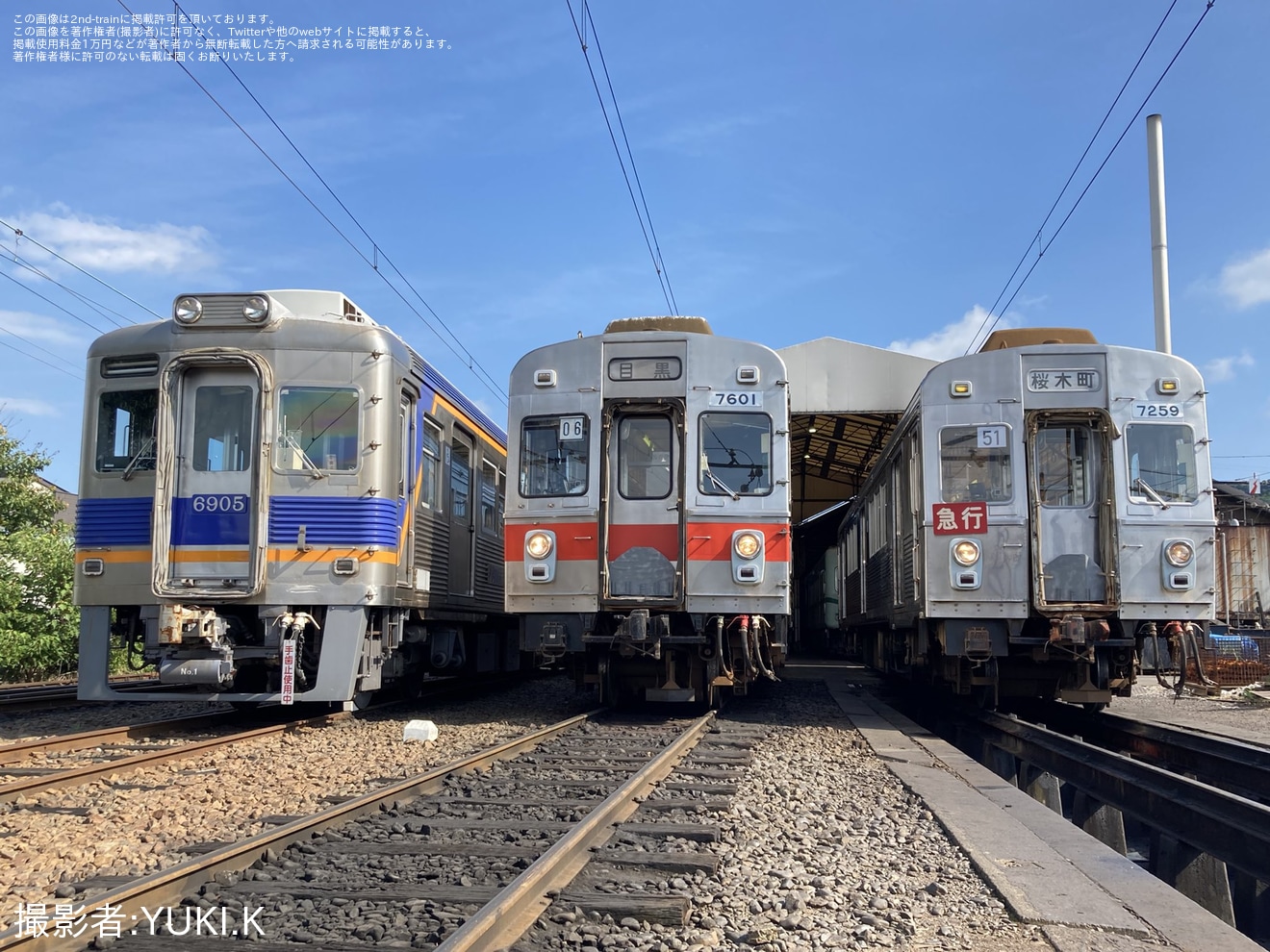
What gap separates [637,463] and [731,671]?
7.51 ft

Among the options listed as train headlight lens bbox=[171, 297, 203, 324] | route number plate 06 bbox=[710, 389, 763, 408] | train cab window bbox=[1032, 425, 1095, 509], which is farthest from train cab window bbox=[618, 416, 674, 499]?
train headlight lens bbox=[171, 297, 203, 324]

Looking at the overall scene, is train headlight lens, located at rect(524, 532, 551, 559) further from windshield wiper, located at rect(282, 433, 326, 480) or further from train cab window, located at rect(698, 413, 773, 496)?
windshield wiper, located at rect(282, 433, 326, 480)

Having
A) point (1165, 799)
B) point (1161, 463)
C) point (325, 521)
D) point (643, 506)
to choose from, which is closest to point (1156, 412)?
point (1161, 463)

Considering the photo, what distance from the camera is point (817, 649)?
31.0 m

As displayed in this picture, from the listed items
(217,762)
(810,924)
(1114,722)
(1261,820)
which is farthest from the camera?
(1114,722)

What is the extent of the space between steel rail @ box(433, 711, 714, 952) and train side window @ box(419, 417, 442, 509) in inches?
202

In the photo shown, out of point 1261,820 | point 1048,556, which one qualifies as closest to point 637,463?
point 1048,556

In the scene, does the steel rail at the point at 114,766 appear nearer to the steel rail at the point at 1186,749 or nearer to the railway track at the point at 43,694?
the railway track at the point at 43,694

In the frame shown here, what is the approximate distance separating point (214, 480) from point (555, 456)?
3155 millimetres

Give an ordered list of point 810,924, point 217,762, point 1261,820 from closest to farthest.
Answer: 1. point 810,924
2. point 1261,820
3. point 217,762

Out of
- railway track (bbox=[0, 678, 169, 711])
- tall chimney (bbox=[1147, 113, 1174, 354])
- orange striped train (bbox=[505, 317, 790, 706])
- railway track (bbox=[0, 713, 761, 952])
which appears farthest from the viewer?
tall chimney (bbox=[1147, 113, 1174, 354])

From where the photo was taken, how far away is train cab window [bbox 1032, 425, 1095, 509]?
9.60 meters

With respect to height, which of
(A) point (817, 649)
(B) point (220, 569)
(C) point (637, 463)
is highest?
(C) point (637, 463)

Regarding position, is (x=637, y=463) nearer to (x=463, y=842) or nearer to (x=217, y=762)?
(x=217, y=762)
